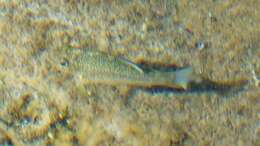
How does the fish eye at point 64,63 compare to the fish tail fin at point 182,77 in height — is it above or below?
above

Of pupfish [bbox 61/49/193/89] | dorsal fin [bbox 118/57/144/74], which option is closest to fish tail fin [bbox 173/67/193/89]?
pupfish [bbox 61/49/193/89]

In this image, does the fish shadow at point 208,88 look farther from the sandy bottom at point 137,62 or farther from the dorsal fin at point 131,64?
the dorsal fin at point 131,64

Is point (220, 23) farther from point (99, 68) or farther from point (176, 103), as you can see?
point (99, 68)

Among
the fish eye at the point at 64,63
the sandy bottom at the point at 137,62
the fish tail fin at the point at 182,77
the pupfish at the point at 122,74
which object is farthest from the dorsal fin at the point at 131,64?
the fish eye at the point at 64,63

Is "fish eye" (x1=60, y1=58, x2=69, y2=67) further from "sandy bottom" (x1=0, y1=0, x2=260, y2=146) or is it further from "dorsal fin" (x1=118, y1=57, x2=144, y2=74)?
"dorsal fin" (x1=118, y1=57, x2=144, y2=74)

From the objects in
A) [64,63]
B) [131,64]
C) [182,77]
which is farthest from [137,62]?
[64,63]

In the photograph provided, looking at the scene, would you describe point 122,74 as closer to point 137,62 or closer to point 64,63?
point 137,62
